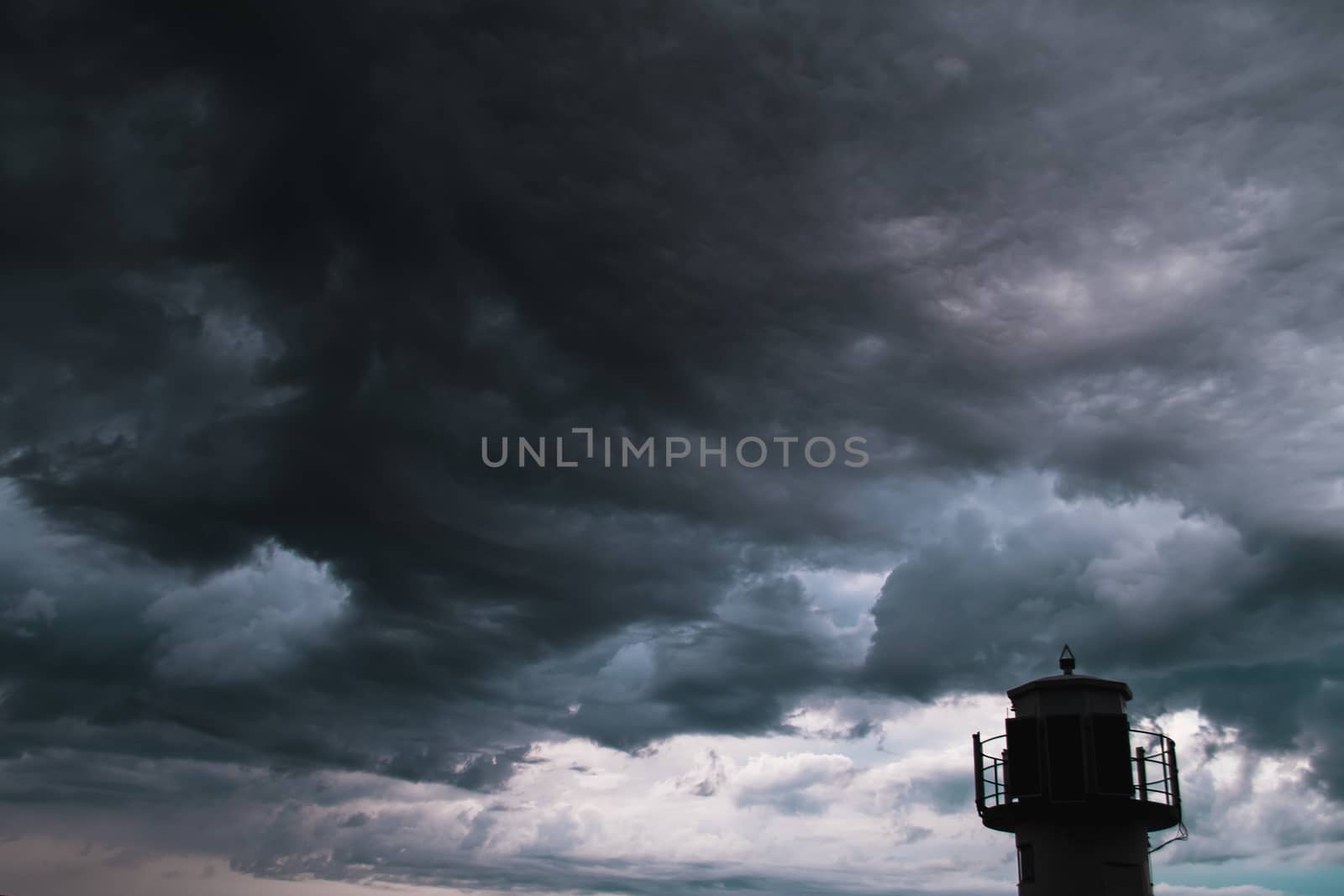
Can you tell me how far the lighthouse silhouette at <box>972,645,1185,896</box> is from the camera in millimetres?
36156

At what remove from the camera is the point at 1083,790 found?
118 feet

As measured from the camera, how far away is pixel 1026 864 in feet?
124

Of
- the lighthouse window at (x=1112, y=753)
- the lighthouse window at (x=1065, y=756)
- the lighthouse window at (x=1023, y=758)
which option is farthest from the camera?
the lighthouse window at (x=1023, y=758)

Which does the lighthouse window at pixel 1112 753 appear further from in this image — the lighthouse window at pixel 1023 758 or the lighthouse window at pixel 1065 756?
the lighthouse window at pixel 1023 758

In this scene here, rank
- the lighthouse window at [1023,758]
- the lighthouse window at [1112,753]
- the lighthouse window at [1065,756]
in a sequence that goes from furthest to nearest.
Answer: the lighthouse window at [1023,758] < the lighthouse window at [1065,756] < the lighthouse window at [1112,753]

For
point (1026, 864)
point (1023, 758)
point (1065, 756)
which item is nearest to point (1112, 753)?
point (1065, 756)

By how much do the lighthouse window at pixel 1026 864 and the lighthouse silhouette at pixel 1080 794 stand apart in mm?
30

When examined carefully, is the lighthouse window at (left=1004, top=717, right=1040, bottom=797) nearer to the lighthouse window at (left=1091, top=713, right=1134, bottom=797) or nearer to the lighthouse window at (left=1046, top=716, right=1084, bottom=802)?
the lighthouse window at (left=1046, top=716, right=1084, bottom=802)

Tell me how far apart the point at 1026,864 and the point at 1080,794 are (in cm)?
368

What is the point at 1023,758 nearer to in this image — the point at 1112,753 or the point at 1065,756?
the point at 1065,756

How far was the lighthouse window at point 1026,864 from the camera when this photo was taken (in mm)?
37375

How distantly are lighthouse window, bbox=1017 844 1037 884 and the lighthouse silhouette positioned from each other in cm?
3

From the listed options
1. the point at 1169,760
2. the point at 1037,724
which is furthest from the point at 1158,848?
the point at 1037,724

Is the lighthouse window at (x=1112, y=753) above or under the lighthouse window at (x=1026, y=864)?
above
